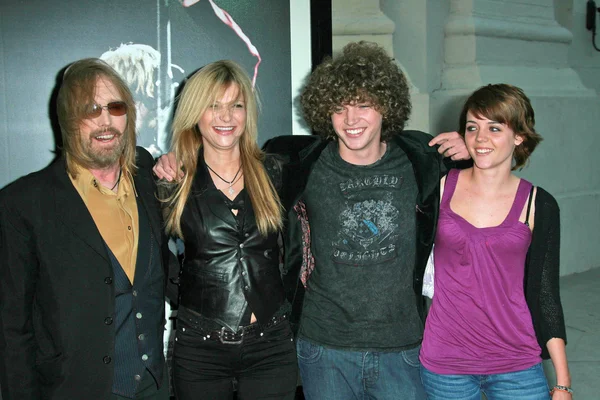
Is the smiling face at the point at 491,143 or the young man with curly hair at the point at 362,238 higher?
the smiling face at the point at 491,143

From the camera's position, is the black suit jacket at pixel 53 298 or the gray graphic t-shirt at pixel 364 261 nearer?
the black suit jacket at pixel 53 298

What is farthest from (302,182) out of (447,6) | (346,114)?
(447,6)

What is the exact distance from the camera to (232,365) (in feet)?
8.06

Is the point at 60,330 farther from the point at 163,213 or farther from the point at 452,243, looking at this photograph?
the point at 452,243

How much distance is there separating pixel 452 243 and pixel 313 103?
0.88 metres

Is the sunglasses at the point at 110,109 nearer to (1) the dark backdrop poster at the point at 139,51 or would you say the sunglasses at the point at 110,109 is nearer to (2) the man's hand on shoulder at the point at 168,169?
(2) the man's hand on shoulder at the point at 168,169

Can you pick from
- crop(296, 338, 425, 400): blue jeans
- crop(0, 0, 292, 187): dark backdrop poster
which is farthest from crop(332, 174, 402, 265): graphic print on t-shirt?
crop(0, 0, 292, 187): dark backdrop poster

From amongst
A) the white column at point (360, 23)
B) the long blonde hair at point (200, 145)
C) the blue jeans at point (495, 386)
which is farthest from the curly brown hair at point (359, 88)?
the white column at point (360, 23)

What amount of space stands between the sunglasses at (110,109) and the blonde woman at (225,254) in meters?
0.27

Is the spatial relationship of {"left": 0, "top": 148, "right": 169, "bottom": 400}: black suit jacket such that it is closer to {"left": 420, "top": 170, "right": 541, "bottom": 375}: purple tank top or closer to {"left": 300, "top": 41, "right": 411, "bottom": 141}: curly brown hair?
{"left": 300, "top": 41, "right": 411, "bottom": 141}: curly brown hair

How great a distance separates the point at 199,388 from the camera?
95.7 inches

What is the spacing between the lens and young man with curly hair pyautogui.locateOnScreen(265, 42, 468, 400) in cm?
248

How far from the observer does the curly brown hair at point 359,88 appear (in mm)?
2635

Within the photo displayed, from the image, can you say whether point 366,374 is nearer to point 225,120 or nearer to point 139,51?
point 225,120
